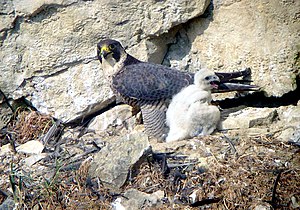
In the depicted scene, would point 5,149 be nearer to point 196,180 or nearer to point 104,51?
point 104,51

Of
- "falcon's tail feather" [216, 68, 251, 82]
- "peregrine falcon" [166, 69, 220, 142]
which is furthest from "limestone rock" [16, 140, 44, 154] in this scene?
"falcon's tail feather" [216, 68, 251, 82]

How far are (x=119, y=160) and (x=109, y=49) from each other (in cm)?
127

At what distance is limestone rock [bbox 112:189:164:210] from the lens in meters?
4.93

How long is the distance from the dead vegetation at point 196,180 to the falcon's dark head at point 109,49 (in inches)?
37.4

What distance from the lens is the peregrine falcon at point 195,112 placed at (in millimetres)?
5645

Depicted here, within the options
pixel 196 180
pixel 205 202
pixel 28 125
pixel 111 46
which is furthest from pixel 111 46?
pixel 205 202

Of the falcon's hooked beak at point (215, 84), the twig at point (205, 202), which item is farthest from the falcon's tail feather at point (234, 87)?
the twig at point (205, 202)

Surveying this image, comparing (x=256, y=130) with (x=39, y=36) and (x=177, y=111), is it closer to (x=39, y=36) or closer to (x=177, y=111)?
(x=177, y=111)

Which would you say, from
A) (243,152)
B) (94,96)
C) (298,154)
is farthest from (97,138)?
(298,154)

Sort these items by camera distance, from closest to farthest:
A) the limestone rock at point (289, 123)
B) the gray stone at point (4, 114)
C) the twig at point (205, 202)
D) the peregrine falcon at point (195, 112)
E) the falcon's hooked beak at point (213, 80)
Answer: the twig at point (205, 202) → the limestone rock at point (289, 123) → the peregrine falcon at point (195, 112) → the falcon's hooked beak at point (213, 80) → the gray stone at point (4, 114)

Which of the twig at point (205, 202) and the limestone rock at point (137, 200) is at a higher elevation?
the limestone rock at point (137, 200)

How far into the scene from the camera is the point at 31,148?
20.0 feet

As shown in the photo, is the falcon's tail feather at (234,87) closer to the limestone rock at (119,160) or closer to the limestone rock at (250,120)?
the limestone rock at (250,120)

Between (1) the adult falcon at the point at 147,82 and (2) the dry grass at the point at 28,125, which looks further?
(2) the dry grass at the point at 28,125
